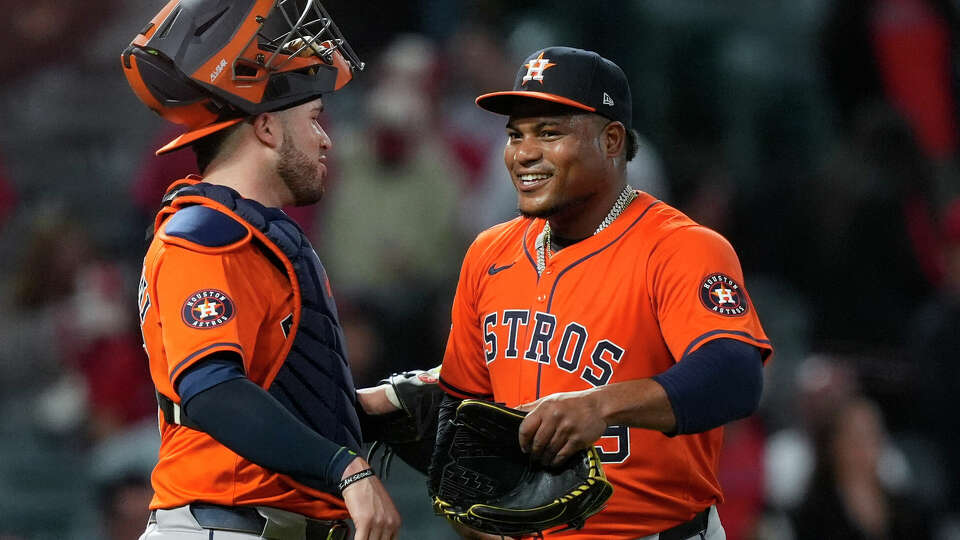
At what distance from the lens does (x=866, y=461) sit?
575 centimetres

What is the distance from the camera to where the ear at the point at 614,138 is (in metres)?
3.19

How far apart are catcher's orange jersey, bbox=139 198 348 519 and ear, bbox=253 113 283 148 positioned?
0.31 metres

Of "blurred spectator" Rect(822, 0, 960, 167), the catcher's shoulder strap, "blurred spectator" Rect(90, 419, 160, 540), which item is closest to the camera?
the catcher's shoulder strap

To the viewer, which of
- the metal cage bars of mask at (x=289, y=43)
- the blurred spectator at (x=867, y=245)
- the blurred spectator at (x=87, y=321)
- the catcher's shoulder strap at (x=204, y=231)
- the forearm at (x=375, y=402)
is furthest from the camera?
the blurred spectator at (x=867, y=245)

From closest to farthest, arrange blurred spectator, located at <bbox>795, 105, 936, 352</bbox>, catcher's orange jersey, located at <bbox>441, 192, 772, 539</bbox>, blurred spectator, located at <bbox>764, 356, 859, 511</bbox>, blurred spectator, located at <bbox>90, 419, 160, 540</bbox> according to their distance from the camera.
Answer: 1. catcher's orange jersey, located at <bbox>441, 192, 772, 539</bbox>
2. blurred spectator, located at <bbox>90, 419, 160, 540</bbox>
3. blurred spectator, located at <bbox>764, 356, 859, 511</bbox>
4. blurred spectator, located at <bbox>795, 105, 936, 352</bbox>

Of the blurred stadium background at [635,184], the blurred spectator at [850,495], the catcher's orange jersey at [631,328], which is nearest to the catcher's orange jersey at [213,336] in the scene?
the catcher's orange jersey at [631,328]

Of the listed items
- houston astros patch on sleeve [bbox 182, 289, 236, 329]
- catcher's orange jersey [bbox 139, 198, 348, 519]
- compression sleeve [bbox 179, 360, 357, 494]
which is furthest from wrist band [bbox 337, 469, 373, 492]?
houston astros patch on sleeve [bbox 182, 289, 236, 329]

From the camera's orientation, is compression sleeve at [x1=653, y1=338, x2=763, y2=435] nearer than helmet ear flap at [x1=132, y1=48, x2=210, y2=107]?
Yes

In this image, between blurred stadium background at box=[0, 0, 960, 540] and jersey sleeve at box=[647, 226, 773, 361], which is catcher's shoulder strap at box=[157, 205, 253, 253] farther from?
blurred stadium background at box=[0, 0, 960, 540]

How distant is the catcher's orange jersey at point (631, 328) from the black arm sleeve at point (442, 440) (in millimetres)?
164

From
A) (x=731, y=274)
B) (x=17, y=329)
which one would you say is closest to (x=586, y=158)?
(x=731, y=274)

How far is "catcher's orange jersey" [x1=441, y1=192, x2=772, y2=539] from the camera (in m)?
2.91

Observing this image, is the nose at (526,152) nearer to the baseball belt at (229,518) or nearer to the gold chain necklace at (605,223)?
the gold chain necklace at (605,223)

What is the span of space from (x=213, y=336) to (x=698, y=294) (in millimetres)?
1043
